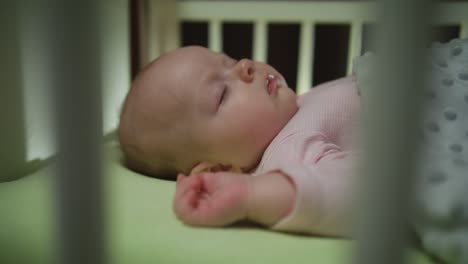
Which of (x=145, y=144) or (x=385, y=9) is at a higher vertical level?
(x=385, y=9)

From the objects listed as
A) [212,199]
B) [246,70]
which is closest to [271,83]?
[246,70]

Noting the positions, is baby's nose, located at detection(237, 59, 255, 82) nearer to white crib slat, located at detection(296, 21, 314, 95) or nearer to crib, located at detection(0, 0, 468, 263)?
crib, located at detection(0, 0, 468, 263)

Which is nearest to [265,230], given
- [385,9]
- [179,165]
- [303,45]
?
[179,165]

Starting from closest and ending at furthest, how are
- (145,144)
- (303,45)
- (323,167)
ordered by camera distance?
(323,167) < (145,144) < (303,45)

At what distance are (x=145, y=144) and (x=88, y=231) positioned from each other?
42 centimetres

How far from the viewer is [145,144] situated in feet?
2.38

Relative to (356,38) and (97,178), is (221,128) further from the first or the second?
(356,38)

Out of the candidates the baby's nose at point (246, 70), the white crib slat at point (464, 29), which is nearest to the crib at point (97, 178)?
the white crib slat at point (464, 29)

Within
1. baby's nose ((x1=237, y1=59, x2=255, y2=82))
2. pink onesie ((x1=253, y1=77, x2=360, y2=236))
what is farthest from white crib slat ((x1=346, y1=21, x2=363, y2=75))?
baby's nose ((x1=237, y1=59, x2=255, y2=82))

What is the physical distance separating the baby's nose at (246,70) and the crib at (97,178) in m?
0.19

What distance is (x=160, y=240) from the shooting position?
53 cm

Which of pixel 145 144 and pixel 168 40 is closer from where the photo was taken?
pixel 145 144

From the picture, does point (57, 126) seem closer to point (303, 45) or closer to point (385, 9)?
point (385, 9)

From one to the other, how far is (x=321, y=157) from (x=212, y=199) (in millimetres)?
154
